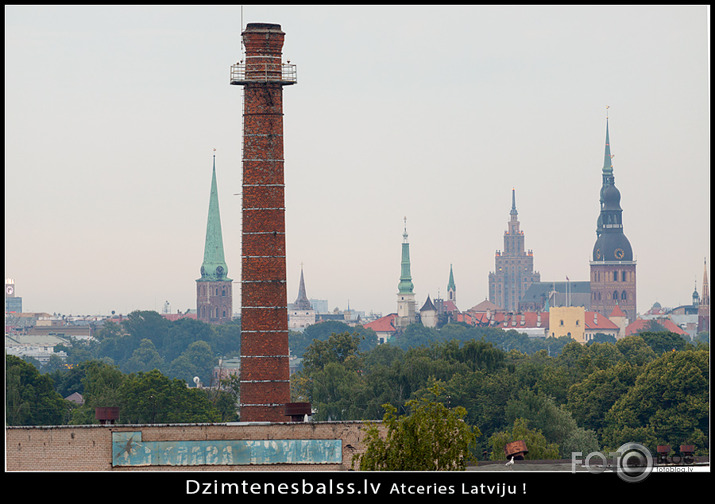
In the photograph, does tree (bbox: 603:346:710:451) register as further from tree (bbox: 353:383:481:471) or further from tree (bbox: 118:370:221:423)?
tree (bbox: 353:383:481:471)

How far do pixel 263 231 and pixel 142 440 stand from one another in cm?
1824

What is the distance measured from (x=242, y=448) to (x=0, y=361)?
8.10 meters

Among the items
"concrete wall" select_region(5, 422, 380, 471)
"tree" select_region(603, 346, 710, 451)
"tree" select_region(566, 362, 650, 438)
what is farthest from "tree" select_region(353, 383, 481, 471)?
"tree" select_region(566, 362, 650, 438)

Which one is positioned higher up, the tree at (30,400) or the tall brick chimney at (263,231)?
the tall brick chimney at (263,231)

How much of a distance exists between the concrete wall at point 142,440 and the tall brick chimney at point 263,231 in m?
15.4

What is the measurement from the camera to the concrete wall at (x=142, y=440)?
51688 mm

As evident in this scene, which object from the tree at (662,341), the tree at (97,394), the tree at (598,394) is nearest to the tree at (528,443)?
the tree at (598,394)

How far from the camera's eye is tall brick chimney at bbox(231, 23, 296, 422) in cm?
6831

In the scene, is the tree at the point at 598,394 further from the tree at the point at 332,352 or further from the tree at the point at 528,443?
the tree at the point at 332,352

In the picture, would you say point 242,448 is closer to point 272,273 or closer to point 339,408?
point 272,273

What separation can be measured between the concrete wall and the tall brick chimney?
15432 millimetres

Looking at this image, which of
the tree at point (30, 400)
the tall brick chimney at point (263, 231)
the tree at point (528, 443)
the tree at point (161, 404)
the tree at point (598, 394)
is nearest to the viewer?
the tall brick chimney at point (263, 231)

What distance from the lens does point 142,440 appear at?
51.9m
